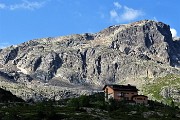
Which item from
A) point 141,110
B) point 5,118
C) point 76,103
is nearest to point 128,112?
point 141,110

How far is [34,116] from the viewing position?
12488 cm

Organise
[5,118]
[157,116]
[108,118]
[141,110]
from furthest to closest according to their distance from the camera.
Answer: [141,110] → [157,116] → [108,118] → [5,118]

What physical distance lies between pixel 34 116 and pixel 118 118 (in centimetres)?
2771

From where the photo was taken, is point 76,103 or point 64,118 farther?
point 76,103

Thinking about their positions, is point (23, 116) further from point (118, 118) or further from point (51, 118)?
point (118, 118)

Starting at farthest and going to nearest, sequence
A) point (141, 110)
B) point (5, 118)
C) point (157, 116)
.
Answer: point (141, 110) < point (157, 116) < point (5, 118)

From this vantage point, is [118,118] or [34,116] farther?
[118,118]

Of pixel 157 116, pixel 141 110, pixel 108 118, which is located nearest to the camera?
pixel 108 118

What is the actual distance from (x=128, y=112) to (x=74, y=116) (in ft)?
109

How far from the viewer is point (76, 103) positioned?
164 metres

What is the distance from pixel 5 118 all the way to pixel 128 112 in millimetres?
57769

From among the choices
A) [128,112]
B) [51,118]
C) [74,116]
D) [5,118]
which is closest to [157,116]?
[128,112]

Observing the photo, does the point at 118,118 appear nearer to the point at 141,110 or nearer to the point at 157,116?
the point at 157,116

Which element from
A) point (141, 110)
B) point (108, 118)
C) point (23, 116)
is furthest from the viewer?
point (141, 110)
